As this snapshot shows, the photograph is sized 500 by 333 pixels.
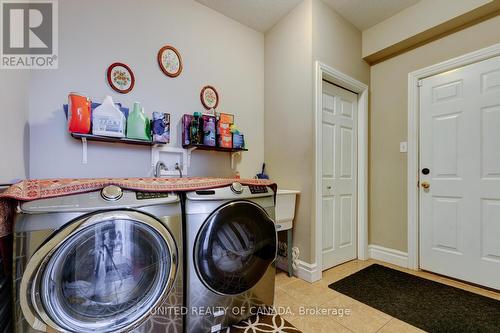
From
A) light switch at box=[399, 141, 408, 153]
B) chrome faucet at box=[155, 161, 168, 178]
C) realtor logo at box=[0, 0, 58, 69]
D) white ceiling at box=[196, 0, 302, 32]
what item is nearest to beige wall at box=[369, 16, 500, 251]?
light switch at box=[399, 141, 408, 153]

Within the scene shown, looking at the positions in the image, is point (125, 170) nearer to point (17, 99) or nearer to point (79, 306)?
point (17, 99)

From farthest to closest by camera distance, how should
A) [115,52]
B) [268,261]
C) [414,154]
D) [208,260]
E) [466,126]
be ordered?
[414,154] < [466,126] < [115,52] < [268,261] < [208,260]

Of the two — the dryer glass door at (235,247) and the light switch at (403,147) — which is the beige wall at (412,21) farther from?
the dryer glass door at (235,247)

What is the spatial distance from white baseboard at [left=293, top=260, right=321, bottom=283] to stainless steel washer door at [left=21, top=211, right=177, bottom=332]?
4.29 feet

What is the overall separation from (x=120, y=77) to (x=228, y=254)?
153 centimetres

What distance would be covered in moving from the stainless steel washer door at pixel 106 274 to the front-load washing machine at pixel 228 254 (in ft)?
0.52

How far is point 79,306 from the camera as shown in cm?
96

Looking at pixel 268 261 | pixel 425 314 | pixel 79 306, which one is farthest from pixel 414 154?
pixel 79 306

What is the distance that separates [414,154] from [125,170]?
8.91ft

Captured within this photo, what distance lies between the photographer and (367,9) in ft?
7.20

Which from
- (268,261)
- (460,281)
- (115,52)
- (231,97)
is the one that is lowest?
(460,281)

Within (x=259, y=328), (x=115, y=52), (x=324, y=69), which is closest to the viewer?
(x=259, y=328)

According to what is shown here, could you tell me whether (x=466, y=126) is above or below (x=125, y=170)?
above

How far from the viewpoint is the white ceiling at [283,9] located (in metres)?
2.10
